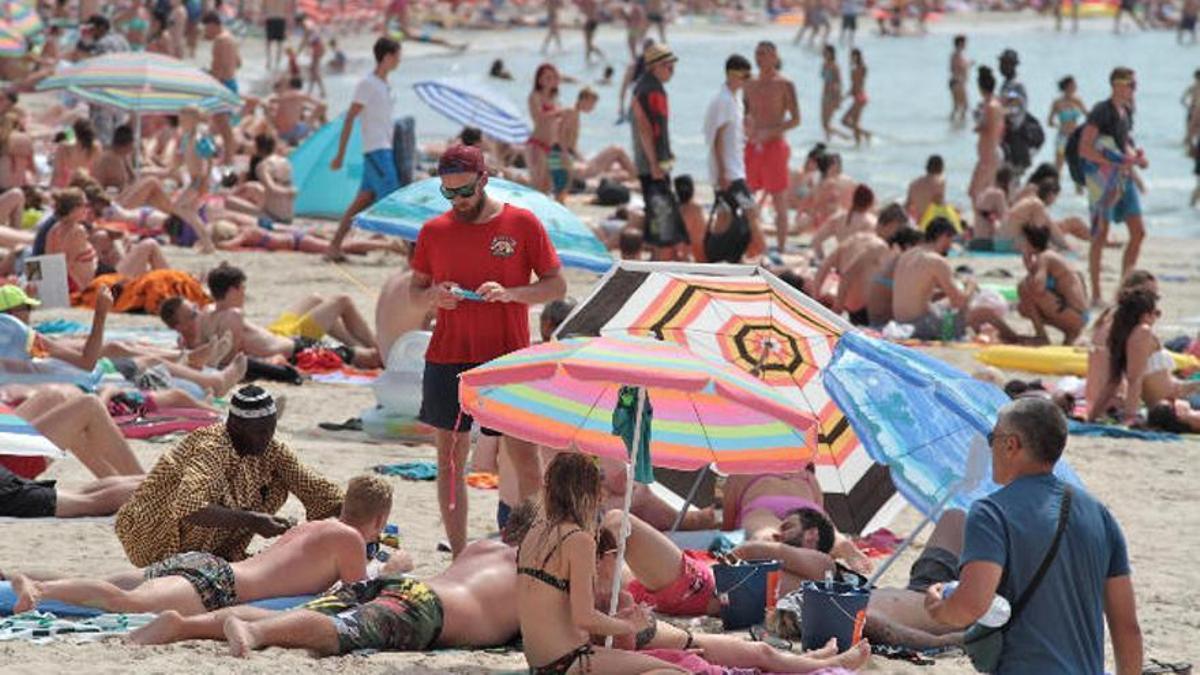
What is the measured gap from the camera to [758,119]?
52.0ft

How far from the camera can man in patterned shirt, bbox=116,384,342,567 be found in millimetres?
6383

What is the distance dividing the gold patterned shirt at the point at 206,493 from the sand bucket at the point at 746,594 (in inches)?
45.3

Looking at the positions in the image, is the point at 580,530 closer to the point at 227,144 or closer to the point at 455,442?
the point at 455,442

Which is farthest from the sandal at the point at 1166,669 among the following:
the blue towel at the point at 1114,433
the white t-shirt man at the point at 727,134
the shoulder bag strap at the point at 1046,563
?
the white t-shirt man at the point at 727,134

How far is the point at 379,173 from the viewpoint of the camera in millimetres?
14039

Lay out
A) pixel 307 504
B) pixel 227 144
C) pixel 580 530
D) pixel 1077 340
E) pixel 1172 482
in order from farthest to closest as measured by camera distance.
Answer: pixel 227 144 → pixel 1077 340 → pixel 1172 482 → pixel 307 504 → pixel 580 530

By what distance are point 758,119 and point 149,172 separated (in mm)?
4690

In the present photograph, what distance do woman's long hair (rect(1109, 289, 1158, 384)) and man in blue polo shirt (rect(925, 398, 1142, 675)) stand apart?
18.1ft

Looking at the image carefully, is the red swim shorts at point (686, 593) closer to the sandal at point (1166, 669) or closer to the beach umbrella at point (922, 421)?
the beach umbrella at point (922, 421)

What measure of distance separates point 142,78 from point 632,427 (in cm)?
999

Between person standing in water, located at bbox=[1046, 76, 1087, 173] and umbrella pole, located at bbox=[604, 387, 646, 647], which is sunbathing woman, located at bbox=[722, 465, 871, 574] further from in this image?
Answer: person standing in water, located at bbox=[1046, 76, 1087, 173]

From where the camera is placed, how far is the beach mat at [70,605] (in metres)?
5.98

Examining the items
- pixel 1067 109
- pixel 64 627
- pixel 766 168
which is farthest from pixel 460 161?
pixel 1067 109

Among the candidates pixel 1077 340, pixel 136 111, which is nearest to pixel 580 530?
pixel 1077 340
